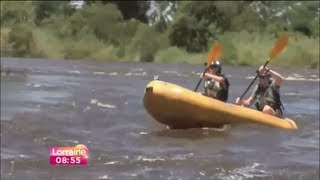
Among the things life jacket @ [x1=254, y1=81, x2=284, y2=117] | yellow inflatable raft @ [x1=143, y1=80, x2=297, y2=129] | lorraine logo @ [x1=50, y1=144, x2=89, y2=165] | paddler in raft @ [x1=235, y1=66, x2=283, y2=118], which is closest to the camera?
lorraine logo @ [x1=50, y1=144, x2=89, y2=165]

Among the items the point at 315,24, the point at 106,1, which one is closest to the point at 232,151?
the point at 315,24

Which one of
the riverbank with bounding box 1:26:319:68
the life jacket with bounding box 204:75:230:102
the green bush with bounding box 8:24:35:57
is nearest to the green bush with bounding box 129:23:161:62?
the riverbank with bounding box 1:26:319:68

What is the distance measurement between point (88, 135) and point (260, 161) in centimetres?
296

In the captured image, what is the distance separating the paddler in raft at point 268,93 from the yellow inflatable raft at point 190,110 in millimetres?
189

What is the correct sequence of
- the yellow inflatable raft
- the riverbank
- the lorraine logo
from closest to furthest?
the lorraine logo < the yellow inflatable raft < the riverbank

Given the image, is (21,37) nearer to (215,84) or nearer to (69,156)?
(215,84)

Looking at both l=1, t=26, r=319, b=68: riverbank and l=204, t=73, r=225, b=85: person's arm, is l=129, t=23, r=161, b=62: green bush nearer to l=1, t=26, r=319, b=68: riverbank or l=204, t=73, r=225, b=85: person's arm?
l=1, t=26, r=319, b=68: riverbank

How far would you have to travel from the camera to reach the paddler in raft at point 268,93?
10.7 m

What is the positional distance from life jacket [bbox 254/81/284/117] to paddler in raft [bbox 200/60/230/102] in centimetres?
53

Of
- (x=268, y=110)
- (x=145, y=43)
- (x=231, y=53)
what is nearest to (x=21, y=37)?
(x=268, y=110)

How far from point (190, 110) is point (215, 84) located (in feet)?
2.16

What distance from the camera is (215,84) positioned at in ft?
36.5

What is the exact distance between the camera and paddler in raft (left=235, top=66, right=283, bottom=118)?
10.7 m

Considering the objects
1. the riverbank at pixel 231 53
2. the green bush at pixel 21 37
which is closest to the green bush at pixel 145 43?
the riverbank at pixel 231 53
